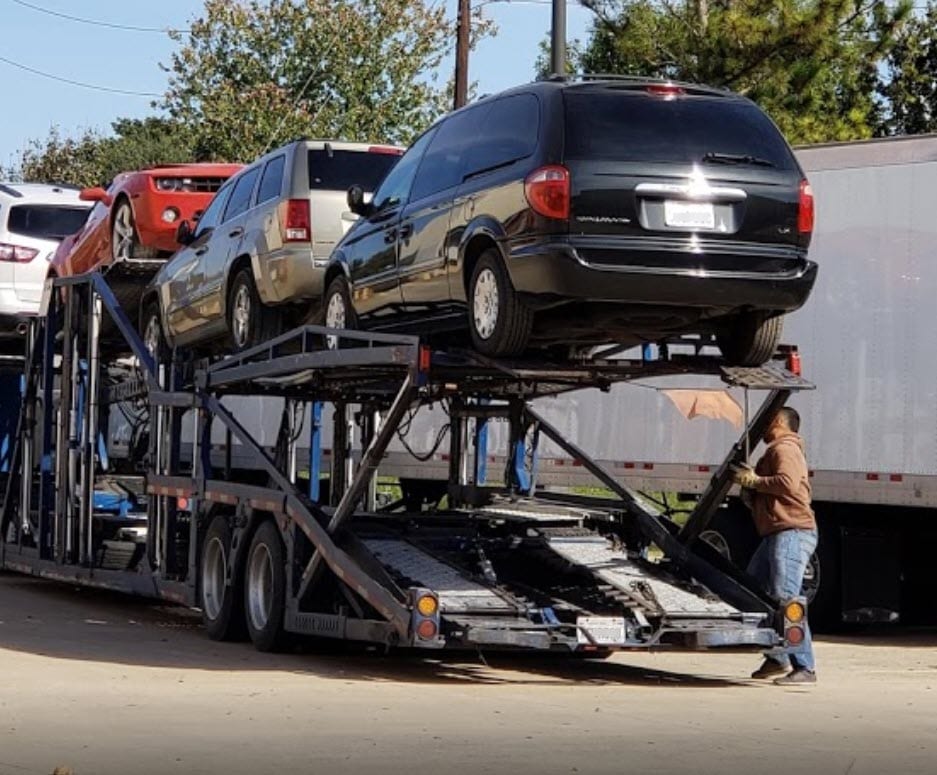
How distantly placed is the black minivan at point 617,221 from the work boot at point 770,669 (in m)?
2.12

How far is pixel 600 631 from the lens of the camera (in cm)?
1309

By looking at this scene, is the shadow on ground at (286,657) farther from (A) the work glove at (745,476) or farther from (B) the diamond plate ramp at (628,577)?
(A) the work glove at (745,476)

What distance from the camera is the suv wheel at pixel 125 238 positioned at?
1953 centimetres

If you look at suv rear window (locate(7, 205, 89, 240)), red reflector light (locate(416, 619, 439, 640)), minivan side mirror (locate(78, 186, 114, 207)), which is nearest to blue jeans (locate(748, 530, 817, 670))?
red reflector light (locate(416, 619, 439, 640))

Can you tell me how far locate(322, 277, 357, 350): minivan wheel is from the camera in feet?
47.8

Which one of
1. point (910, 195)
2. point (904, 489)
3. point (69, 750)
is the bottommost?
point (69, 750)

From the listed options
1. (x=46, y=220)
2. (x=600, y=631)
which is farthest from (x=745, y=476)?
(x=46, y=220)

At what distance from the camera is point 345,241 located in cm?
1482

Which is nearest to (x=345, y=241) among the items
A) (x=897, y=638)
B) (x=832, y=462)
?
(x=832, y=462)

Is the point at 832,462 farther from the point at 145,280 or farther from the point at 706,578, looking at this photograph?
the point at 145,280

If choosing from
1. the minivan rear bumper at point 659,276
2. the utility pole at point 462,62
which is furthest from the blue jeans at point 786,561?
the utility pole at point 462,62

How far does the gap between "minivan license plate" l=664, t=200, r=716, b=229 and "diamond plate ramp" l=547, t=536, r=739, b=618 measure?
2.56m

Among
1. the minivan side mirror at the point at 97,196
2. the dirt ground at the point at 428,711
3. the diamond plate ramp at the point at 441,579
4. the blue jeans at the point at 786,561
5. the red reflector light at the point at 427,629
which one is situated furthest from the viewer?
the minivan side mirror at the point at 97,196

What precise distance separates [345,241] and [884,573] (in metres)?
5.59
